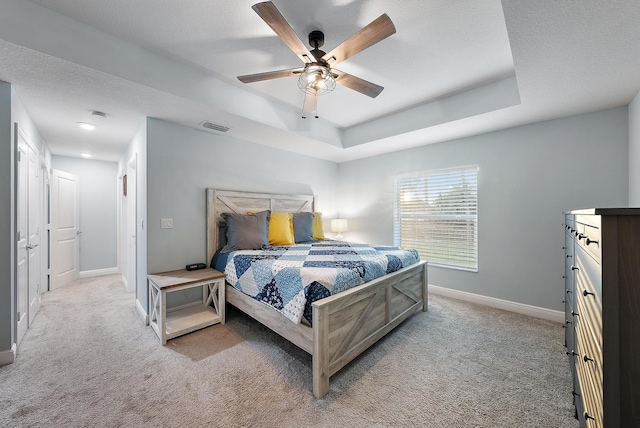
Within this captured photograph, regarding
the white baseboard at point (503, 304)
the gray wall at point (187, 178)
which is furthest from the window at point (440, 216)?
the gray wall at point (187, 178)

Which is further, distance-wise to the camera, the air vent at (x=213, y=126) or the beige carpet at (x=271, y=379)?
the air vent at (x=213, y=126)

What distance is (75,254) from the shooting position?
15.1 ft

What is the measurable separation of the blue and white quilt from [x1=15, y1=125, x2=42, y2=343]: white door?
6.26 ft

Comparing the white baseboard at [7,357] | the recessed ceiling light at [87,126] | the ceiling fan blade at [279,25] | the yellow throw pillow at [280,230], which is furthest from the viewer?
the yellow throw pillow at [280,230]

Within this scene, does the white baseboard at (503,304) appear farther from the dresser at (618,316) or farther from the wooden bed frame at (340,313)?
the dresser at (618,316)

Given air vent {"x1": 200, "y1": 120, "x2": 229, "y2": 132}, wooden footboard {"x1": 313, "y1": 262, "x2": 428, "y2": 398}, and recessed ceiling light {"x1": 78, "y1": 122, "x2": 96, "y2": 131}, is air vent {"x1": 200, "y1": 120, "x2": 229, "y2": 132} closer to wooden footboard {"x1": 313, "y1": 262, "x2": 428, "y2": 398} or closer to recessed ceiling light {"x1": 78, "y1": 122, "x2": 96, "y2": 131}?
recessed ceiling light {"x1": 78, "y1": 122, "x2": 96, "y2": 131}

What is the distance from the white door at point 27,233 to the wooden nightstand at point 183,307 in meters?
1.10

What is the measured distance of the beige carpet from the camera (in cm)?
158

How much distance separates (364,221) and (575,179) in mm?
2941

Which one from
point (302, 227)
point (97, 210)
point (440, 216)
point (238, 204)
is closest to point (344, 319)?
point (302, 227)

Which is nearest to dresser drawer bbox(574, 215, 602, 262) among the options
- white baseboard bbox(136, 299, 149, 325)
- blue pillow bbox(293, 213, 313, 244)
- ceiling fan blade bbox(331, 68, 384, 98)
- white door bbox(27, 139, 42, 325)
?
ceiling fan blade bbox(331, 68, 384, 98)

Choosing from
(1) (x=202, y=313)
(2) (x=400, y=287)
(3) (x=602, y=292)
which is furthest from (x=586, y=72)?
(1) (x=202, y=313)

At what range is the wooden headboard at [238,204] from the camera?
3344 mm

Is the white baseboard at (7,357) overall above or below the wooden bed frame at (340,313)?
below
